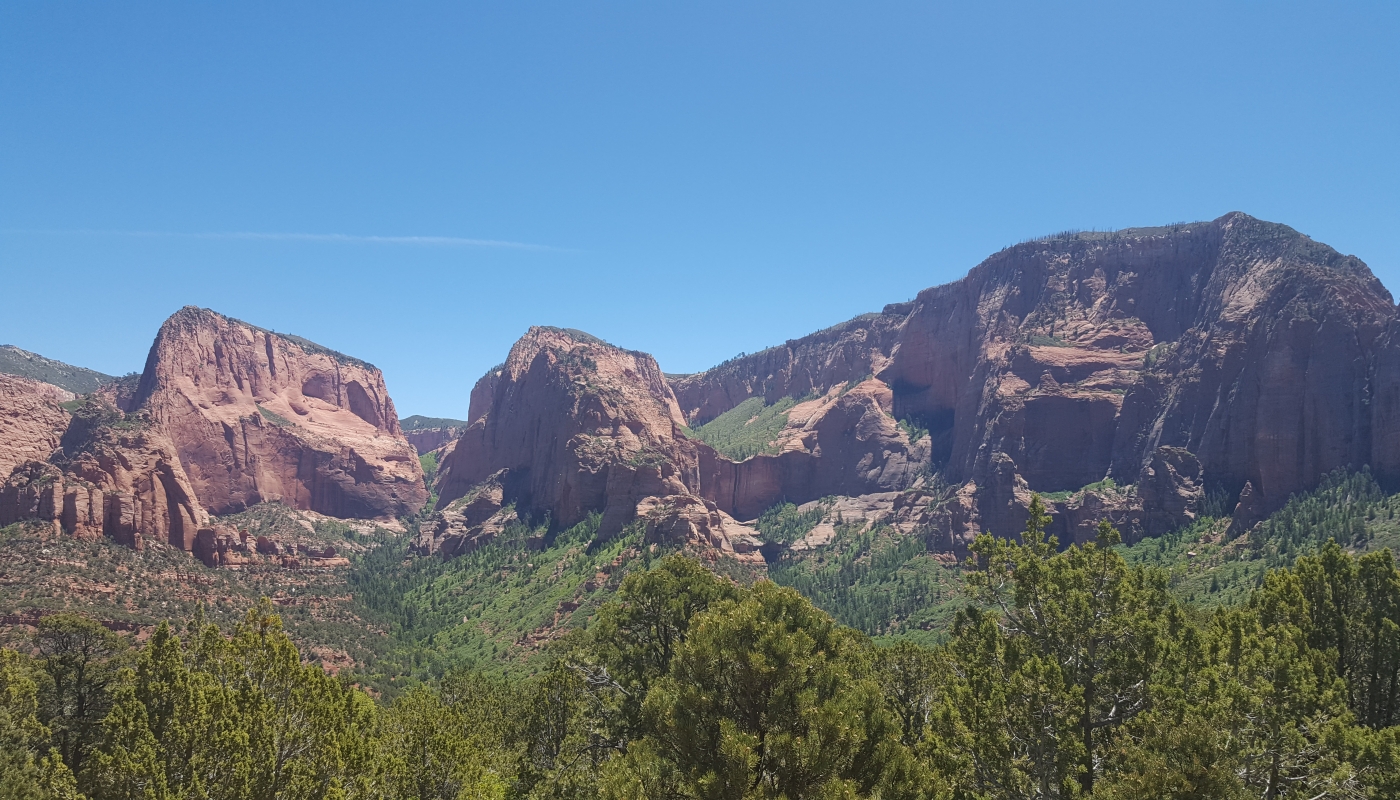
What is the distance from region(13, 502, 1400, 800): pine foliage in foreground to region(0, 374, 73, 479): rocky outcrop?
109965 millimetres

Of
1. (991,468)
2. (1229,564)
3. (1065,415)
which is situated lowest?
(1229,564)

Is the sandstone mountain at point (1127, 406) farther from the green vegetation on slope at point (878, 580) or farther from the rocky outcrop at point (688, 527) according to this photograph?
the green vegetation on slope at point (878, 580)

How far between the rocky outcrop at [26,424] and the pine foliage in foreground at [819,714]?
110m

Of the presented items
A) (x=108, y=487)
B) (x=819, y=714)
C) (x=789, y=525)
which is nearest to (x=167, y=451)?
(x=108, y=487)

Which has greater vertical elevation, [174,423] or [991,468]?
[174,423]

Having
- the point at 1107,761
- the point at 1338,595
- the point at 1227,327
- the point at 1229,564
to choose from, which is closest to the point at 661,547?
the point at 1229,564

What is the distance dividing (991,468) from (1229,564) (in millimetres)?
60085

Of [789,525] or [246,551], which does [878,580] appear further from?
[246,551]

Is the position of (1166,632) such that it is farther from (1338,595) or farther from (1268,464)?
(1268,464)

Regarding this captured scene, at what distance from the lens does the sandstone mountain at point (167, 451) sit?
323 feet

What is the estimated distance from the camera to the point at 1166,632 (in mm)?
26172

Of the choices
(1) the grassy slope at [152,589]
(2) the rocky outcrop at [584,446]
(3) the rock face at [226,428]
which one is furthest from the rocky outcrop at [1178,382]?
(3) the rock face at [226,428]

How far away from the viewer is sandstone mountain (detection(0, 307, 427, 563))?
9844cm

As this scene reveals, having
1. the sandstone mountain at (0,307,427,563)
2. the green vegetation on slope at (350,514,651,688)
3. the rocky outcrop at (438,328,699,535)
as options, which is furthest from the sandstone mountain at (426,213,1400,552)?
the sandstone mountain at (0,307,427,563)
